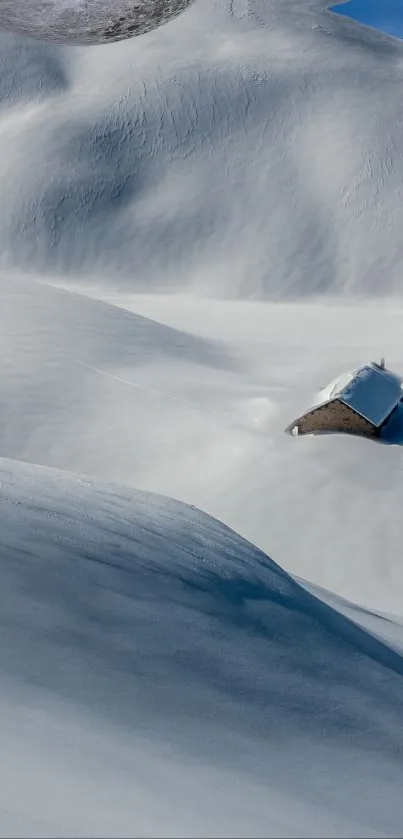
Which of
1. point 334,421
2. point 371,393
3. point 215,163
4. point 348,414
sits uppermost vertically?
point 215,163

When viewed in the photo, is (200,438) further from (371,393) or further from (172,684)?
(172,684)

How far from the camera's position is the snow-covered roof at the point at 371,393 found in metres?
19.8

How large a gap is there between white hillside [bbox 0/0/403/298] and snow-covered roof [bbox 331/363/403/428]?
19.8 metres

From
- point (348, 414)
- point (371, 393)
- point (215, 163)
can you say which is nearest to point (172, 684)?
point (348, 414)

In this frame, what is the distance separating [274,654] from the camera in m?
6.99

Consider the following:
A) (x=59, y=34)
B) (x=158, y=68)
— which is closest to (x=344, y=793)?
(x=59, y=34)

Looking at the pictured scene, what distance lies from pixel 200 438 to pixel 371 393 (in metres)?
4.60

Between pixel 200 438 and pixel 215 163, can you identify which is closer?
pixel 200 438

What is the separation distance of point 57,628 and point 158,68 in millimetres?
53182

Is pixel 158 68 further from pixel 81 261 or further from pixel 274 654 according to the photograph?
pixel 274 654

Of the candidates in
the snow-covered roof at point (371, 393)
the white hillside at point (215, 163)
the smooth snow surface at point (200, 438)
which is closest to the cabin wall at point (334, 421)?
the snow-covered roof at point (371, 393)

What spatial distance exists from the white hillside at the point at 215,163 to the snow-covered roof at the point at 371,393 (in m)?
19.8

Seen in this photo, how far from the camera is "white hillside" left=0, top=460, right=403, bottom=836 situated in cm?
439

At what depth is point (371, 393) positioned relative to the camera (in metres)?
21.0
